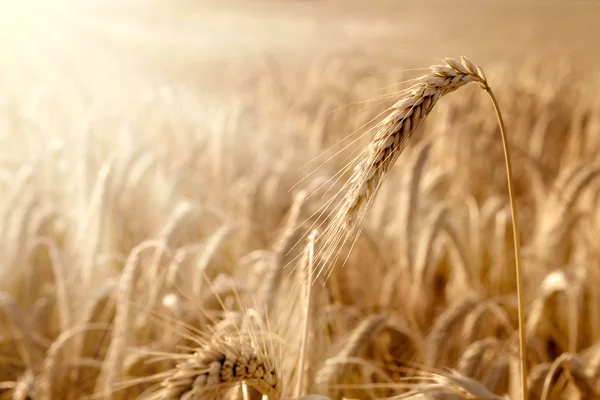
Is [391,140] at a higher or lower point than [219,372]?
higher

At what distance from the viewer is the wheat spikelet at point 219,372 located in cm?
51

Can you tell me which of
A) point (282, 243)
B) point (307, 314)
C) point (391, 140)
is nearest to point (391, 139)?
point (391, 140)

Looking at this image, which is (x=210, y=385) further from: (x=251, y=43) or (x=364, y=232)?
(x=251, y=43)

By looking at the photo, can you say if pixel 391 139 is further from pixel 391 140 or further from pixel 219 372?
pixel 219 372

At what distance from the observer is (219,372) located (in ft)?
1.76

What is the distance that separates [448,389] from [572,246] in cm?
137

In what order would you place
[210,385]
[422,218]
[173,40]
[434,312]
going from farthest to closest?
[173,40] < [422,218] < [434,312] < [210,385]

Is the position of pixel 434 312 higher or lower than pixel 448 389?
lower

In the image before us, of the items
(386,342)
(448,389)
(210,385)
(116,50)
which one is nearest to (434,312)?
(386,342)

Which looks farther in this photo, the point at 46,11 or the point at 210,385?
the point at 46,11

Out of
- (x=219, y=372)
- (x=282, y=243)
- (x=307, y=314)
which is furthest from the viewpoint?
(x=282, y=243)

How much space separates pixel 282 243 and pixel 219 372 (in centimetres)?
50

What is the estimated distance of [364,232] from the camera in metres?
1.43

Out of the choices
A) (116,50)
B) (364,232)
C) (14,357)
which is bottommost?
(14,357)
